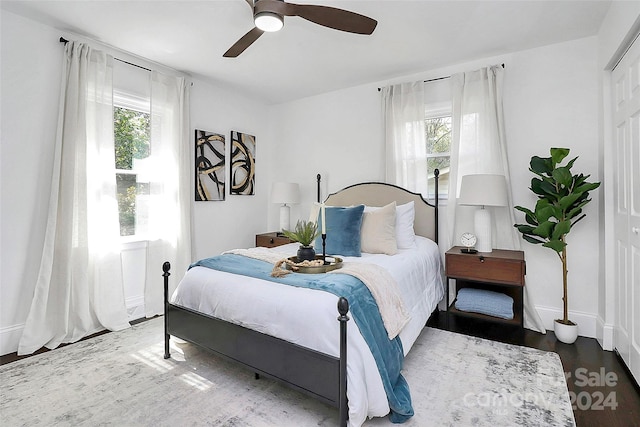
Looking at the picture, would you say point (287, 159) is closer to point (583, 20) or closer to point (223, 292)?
point (223, 292)

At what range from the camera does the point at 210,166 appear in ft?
13.6

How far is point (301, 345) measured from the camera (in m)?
1.79

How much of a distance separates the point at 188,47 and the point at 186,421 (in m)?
3.14

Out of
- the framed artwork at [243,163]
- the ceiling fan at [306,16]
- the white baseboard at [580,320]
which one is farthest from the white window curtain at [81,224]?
the white baseboard at [580,320]

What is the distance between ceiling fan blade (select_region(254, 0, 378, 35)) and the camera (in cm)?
192

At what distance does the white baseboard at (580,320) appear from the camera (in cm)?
293

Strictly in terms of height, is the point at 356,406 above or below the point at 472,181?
below

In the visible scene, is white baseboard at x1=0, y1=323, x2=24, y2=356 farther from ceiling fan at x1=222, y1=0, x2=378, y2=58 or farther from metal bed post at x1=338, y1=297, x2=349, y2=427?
ceiling fan at x1=222, y1=0, x2=378, y2=58

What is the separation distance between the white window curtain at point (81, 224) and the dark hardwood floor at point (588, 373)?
325 cm

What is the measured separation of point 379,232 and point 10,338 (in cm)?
323

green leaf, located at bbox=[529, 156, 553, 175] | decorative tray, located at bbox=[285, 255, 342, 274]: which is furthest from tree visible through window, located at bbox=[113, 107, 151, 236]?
green leaf, located at bbox=[529, 156, 553, 175]

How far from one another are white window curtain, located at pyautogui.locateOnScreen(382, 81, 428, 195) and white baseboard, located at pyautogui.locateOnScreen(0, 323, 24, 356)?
3791mm

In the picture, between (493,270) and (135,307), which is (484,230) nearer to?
(493,270)

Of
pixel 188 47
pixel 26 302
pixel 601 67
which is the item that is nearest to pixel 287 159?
pixel 188 47
